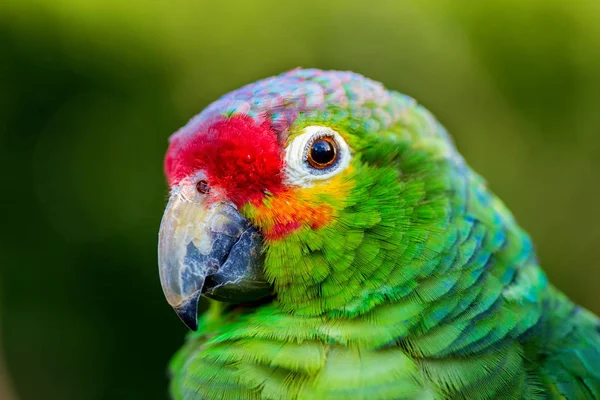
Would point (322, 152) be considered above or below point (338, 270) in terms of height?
above

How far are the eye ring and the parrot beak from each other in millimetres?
198

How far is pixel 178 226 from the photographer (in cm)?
119

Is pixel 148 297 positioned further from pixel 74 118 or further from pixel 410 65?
pixel 410 65

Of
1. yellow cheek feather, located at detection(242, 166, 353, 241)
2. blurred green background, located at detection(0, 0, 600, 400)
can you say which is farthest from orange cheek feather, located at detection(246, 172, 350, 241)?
blurred green background, located at detection(0, 0, 600, 400)

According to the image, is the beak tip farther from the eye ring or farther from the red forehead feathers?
the eye ring

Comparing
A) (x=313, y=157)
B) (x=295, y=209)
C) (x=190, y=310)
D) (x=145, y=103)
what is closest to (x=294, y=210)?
(x=295, y=209)

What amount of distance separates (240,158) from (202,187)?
109 millimetres

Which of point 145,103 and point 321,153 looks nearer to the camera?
point 321,153

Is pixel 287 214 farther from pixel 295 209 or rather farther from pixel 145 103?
pixel 145 103

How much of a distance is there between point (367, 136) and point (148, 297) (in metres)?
2.60

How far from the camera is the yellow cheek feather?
3.89 ft

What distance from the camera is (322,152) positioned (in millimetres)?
1224

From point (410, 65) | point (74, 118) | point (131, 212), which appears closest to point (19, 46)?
point (74, 118)

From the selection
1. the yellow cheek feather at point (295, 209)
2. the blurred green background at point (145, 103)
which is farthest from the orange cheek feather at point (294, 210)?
the blurred green background at point (145, 103)
